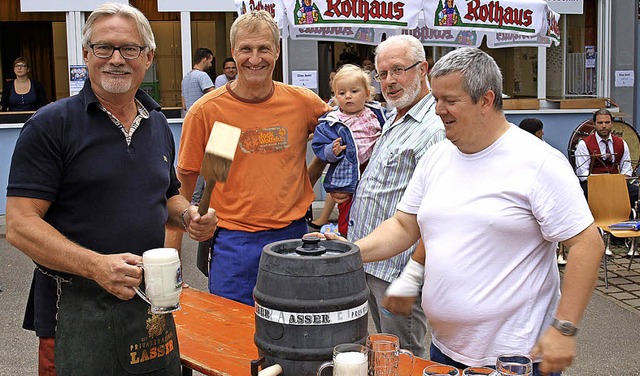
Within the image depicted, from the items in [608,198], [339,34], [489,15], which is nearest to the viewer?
[608,198]

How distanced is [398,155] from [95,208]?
162 cm

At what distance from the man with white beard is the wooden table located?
738 mm

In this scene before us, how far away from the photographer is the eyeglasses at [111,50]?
289cm

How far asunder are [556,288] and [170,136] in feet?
5.62

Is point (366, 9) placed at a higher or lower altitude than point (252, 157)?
higher

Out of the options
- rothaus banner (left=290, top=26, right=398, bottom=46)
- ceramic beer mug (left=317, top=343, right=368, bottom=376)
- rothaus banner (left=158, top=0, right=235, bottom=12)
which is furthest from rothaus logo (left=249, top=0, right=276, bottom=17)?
ceramic beer mug (left=317, top=343, right=368, bottom=376)

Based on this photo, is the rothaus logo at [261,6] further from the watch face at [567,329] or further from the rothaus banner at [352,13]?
the watch face at [567,329]

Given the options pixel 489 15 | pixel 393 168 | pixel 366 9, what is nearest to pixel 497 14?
pixel 489 15

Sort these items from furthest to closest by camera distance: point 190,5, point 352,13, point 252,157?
1. point 190,5
2. point 352,13
3. point 252,157

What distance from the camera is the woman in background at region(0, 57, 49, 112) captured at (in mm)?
11672

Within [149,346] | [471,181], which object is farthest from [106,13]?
[471,181]

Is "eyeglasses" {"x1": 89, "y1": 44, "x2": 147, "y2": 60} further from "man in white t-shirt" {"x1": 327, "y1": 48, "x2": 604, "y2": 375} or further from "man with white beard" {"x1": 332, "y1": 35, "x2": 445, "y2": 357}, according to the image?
"man with white beard" {"x1": 332, "y1": 35, "x2": 445, "y2": 357}

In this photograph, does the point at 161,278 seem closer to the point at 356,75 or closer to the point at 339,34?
the point at 356,75

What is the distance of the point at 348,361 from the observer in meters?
2.20
